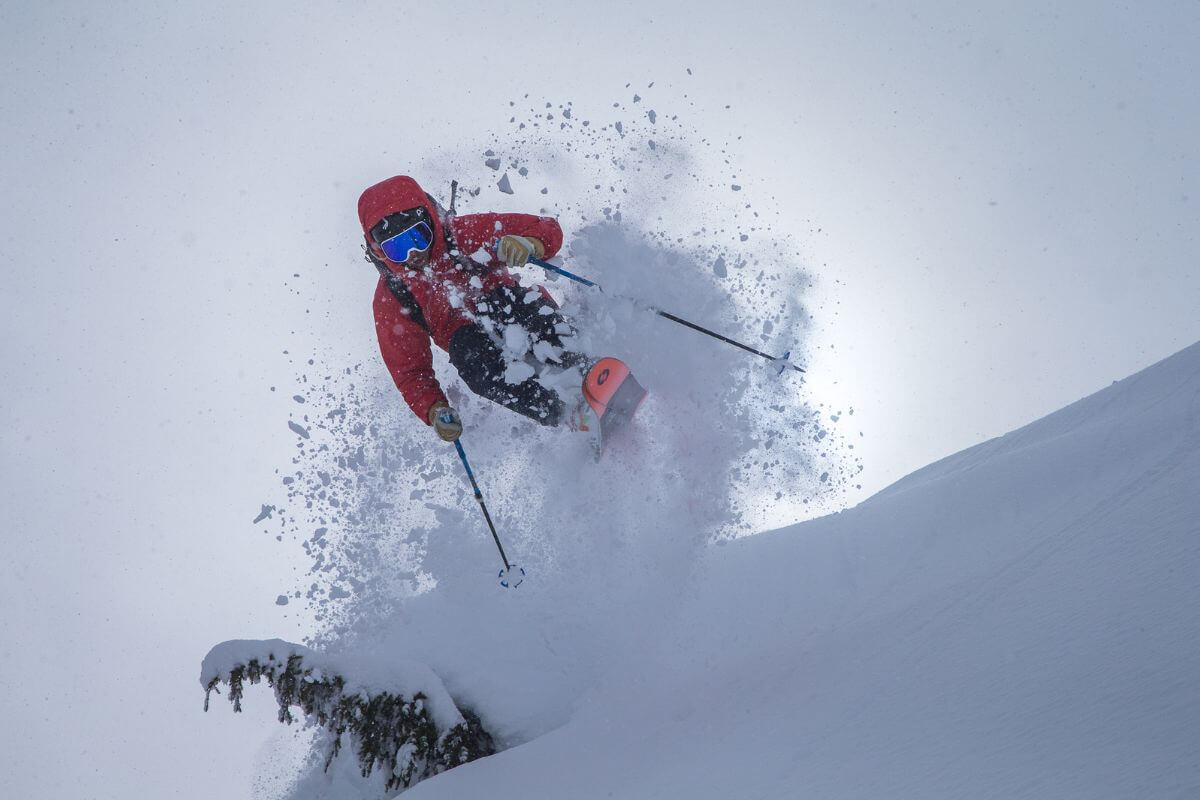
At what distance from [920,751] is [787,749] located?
1.93 feet

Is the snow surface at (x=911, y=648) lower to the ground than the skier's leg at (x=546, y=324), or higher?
lower

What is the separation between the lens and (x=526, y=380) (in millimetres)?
5320

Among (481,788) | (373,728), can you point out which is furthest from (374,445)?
(481,788)

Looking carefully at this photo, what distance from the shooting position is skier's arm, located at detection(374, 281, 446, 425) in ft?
19.2

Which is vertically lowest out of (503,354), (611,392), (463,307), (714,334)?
(611,392)

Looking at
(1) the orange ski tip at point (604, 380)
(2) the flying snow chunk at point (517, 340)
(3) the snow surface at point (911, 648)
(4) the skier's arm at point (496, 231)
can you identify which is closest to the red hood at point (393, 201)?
(4) the skier's arm at point (496, 231)

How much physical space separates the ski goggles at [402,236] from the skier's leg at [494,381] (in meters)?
0.72

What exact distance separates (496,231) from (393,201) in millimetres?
826

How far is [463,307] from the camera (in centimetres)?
571

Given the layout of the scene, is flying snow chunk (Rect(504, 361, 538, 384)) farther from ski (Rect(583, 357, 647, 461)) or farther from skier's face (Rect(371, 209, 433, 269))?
skier's face (Rect(371, 209, 433, 269))

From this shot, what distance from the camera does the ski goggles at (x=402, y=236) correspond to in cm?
534

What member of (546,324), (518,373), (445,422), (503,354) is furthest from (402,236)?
(445,422)

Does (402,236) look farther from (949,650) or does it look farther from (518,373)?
(949,650)

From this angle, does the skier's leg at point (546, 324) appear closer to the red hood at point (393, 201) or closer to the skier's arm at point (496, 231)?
the skier's arm at point (496, 231)
